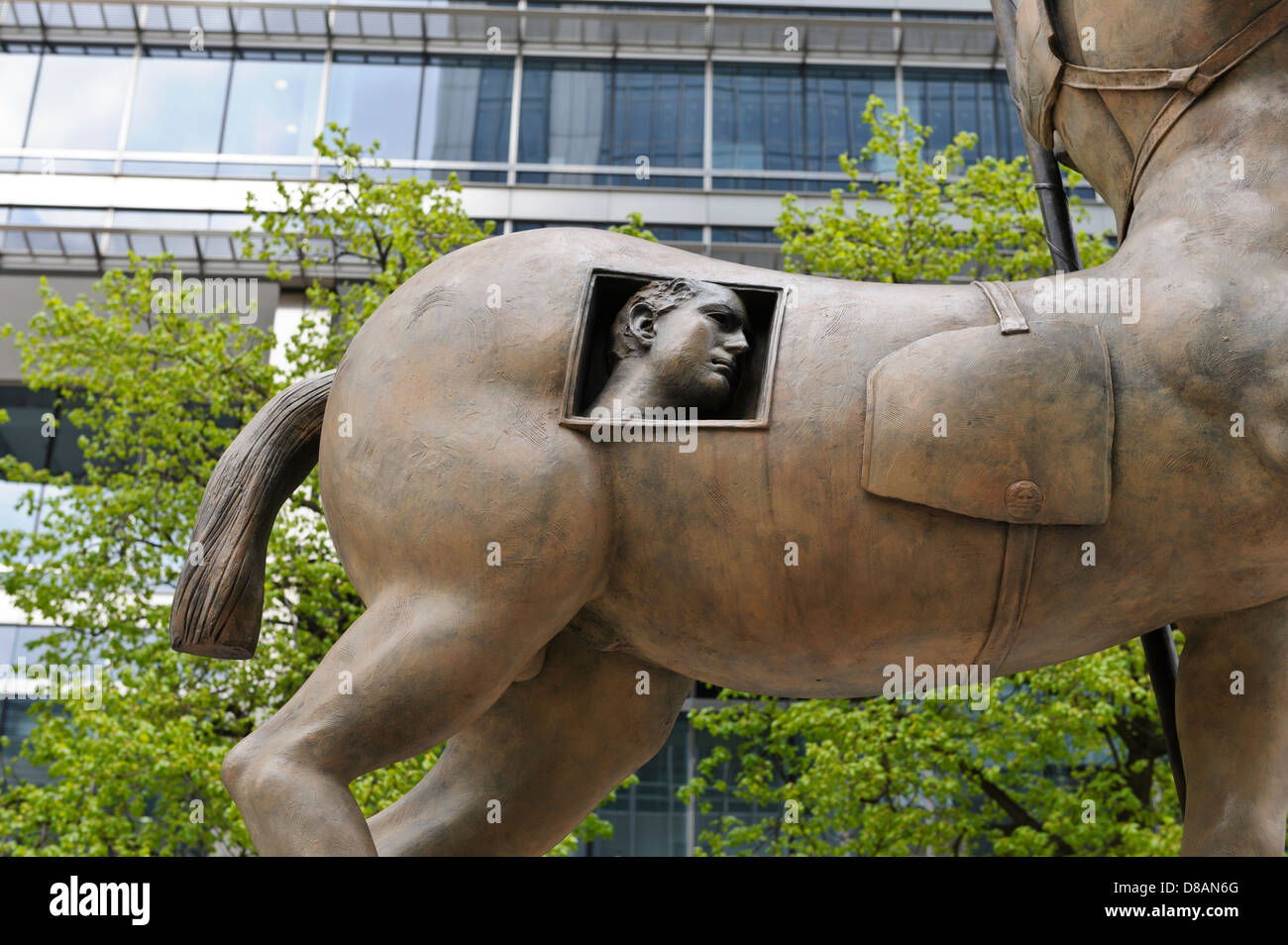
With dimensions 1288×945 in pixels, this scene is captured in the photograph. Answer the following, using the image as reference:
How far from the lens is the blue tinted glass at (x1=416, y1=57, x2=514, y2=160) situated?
2225cm

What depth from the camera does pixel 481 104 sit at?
22.5m

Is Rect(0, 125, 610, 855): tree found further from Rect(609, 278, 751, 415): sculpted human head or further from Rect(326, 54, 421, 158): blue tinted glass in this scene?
Rect(609, 278, 751, 415): sculpted human head

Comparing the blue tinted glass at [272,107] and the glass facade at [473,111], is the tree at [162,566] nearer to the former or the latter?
the blue tinted glass at [272,107]

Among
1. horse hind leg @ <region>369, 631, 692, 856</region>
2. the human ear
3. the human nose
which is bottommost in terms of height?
horse hind leg @ <region>369, 631, 692, 856</region>

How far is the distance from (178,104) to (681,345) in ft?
70.6

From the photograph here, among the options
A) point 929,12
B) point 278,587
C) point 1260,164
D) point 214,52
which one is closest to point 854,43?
point 929,12

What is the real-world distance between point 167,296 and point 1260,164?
558 inches

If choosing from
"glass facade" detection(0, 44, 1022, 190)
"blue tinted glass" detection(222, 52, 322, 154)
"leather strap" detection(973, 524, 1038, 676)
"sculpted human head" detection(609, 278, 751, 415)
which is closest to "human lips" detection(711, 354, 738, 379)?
"sculpted human head" detection(609, 278, 751, 415)

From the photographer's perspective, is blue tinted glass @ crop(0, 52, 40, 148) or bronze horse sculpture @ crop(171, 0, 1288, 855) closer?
bronze horse sculpture @ crop(171, 0, 1288, 855)

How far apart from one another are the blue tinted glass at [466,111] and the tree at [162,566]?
22.1 feet

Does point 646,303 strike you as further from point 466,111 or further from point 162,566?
point 466,111

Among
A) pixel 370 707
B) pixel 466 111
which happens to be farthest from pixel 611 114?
pixel 370 707
